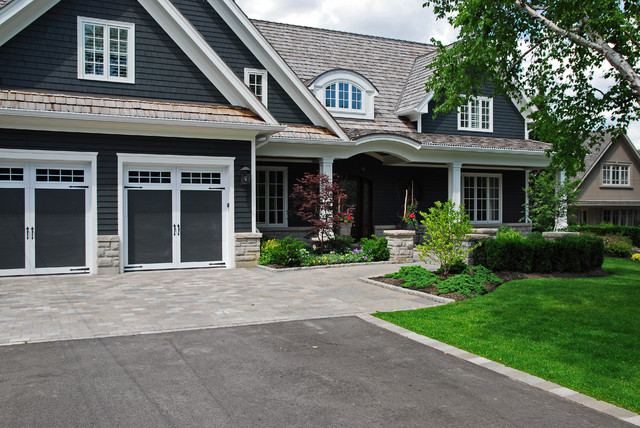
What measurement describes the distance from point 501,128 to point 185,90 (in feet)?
44.0

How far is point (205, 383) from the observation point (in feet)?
17.5

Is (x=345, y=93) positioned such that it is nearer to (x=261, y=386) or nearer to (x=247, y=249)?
(x=247, y=249)

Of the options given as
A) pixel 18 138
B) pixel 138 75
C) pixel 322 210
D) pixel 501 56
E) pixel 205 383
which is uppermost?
pixel 138 75

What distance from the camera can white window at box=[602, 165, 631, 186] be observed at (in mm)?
35219

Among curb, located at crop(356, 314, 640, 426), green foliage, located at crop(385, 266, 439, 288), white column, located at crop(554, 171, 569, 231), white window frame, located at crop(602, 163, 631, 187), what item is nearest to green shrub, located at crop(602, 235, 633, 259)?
white column, located at crop(554, 171, 569, 231)

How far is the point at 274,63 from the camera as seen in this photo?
1664cm

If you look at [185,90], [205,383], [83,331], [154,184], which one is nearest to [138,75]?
[185,90]

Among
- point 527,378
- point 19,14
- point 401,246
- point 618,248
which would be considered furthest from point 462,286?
point 618,248

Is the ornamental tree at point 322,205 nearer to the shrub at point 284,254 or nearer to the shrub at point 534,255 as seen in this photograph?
the shrub at point 284,254

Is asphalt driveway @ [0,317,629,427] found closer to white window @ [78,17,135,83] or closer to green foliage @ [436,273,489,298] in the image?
green foliage @ [436,273,489,298]

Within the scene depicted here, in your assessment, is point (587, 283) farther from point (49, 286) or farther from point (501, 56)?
point (49, 286)

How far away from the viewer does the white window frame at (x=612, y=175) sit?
35.2 meters

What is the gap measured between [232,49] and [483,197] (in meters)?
12.0

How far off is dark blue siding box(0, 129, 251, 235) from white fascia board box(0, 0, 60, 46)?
244cm
